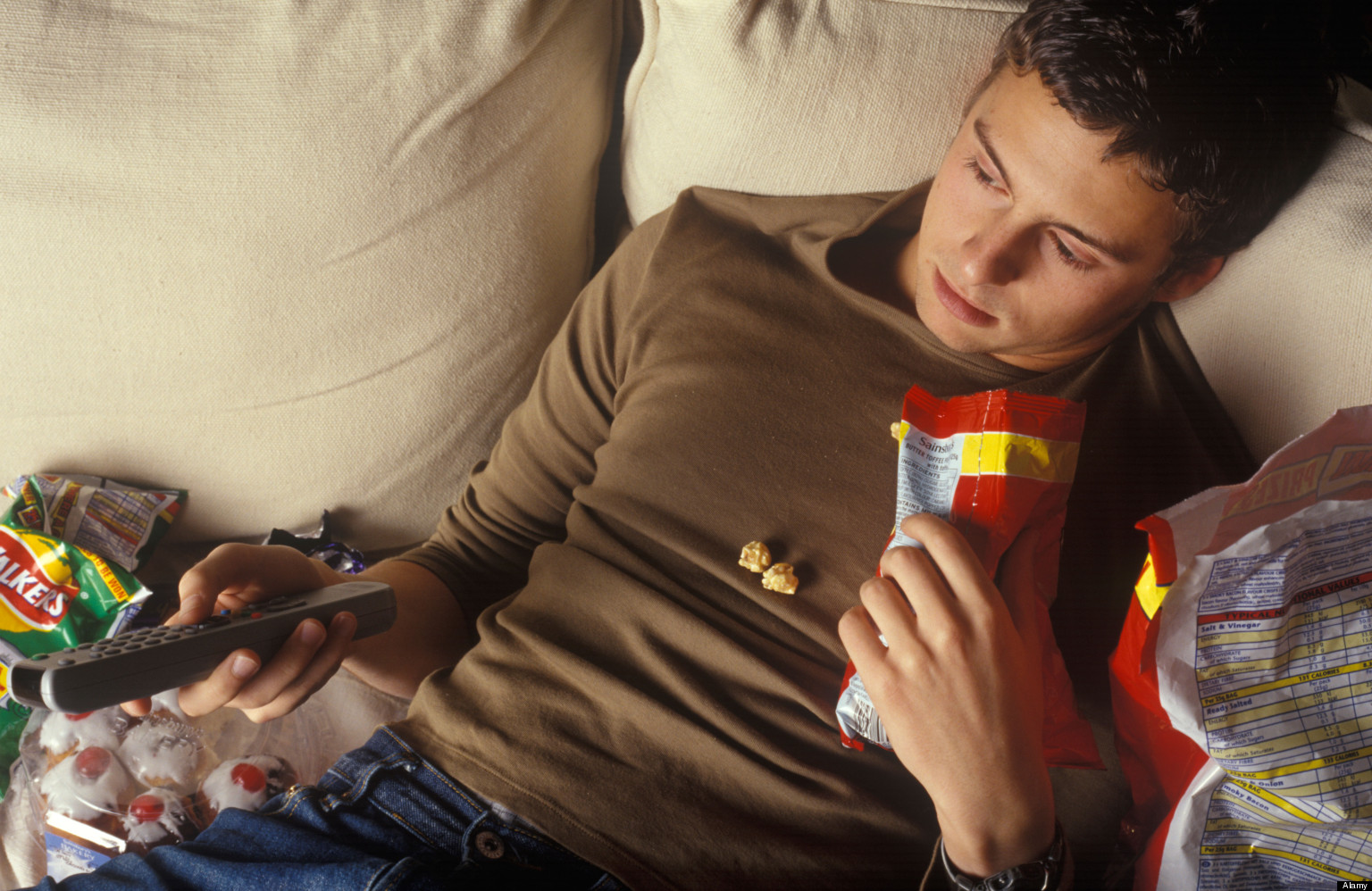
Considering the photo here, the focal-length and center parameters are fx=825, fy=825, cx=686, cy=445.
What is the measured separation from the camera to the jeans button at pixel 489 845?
0.73 m

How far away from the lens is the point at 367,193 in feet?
3.12

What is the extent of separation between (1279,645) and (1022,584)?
180 mm

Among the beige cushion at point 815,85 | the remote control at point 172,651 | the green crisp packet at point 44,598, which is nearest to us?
the remote control at point 172,651

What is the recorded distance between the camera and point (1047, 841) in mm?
646

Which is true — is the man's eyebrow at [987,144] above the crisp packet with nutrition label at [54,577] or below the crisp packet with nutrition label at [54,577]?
above

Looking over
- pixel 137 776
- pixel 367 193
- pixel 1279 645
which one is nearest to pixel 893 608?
pixel 1279 645

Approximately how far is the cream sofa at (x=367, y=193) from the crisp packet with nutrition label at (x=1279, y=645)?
13 cm

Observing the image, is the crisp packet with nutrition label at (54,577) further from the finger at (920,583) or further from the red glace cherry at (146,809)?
the finger at (920,583)

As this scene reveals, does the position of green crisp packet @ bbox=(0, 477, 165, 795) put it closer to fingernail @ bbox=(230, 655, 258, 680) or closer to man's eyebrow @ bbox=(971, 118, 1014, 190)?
fingernail @ bbox=(230, 655, 258, 680)

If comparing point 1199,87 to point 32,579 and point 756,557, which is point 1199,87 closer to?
point 756,557

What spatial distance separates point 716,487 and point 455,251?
452 millimetres

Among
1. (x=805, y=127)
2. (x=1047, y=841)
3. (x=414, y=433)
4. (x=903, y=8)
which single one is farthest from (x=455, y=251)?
(x=1047, y=841)

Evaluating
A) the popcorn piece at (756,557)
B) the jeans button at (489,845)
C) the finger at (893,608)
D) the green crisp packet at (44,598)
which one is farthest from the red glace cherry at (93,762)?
the finger at (893,608)

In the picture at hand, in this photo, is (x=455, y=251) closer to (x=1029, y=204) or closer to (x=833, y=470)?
(x=833, y=470)
